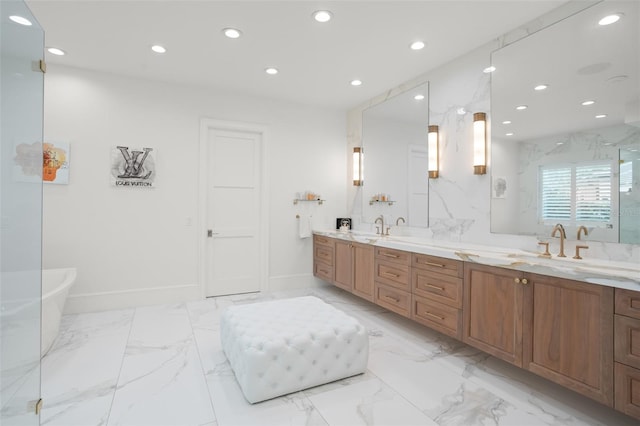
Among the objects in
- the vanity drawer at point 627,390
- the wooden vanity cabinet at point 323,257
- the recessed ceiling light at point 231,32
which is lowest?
the vanity drawer at point 627,390

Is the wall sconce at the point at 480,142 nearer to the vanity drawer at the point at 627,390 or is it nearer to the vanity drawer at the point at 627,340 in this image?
the vanity drawer at the point at 627,340

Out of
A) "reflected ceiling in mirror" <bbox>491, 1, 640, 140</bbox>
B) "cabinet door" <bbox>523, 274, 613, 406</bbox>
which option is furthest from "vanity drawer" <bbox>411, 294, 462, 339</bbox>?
"reflected ceiling in mirror" <bbox>491, 1, 640, 140</bbox>

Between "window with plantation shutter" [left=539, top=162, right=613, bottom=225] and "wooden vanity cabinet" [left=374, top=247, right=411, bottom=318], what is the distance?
1220 mm

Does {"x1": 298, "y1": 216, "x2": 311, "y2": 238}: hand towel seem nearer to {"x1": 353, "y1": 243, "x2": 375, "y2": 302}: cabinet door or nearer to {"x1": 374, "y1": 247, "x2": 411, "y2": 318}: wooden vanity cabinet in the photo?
{"x1": 353, "y1": 243, "x2": 375, "y2": 302}: cabinet door

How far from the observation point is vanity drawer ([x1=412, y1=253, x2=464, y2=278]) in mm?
2678

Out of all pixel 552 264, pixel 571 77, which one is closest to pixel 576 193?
pixel 552 264

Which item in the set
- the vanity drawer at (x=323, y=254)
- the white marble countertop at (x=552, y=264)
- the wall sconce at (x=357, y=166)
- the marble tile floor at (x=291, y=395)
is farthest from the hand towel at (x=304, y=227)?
the marble tile floor at (x=291, y=395)

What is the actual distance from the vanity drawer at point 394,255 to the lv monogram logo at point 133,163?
2.95m

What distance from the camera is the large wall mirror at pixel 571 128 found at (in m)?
2.17

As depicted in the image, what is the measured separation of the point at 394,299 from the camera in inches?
134

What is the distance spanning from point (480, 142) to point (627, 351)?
6.39 feet

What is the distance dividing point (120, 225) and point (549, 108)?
4.51 m

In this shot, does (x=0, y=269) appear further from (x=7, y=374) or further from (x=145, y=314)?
(x=145, y=314)

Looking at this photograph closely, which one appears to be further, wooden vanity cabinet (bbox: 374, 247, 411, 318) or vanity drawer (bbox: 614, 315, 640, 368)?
wooden vanity cabinet (bbox: 374, 247, 411, 318)
